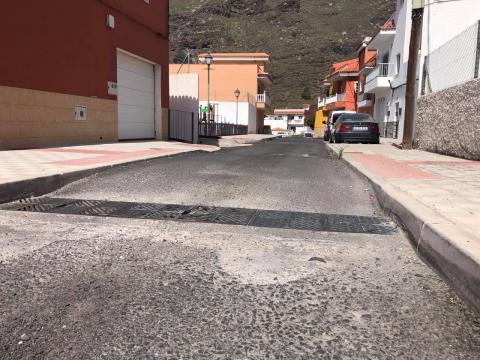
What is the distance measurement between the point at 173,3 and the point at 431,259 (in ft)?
415

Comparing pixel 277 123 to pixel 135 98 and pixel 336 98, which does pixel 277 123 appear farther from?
pixel 135 98

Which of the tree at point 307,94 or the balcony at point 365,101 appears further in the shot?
the tree at point 307,94

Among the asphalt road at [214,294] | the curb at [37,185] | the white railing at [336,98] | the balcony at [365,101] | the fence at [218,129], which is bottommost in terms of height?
the asphalt road at [214,294]

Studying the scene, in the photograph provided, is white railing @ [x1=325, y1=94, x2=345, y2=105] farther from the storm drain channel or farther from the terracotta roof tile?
the storm drain channel

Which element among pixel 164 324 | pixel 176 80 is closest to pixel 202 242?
pixel 164 324

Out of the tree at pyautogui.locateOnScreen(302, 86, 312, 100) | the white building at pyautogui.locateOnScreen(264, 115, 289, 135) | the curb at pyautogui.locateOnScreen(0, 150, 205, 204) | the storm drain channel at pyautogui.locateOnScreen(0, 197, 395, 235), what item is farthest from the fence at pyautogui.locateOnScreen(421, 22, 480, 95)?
the tree at pyautogui.locateOnScreen(302, 86, 312, 100)

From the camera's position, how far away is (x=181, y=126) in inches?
776

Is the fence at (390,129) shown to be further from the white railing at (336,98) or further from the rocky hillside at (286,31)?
the rocky hillside at (286,31)

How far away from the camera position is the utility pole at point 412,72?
1359 cm

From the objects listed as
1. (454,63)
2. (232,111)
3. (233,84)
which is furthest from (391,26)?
(454,63)

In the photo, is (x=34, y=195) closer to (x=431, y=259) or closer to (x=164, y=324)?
(x=164, y=324)

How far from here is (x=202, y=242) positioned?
378cm

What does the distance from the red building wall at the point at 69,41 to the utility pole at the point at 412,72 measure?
382 inches

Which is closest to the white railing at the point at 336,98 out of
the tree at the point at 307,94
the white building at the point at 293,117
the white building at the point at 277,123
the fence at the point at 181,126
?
the white building at the point at 277,123
